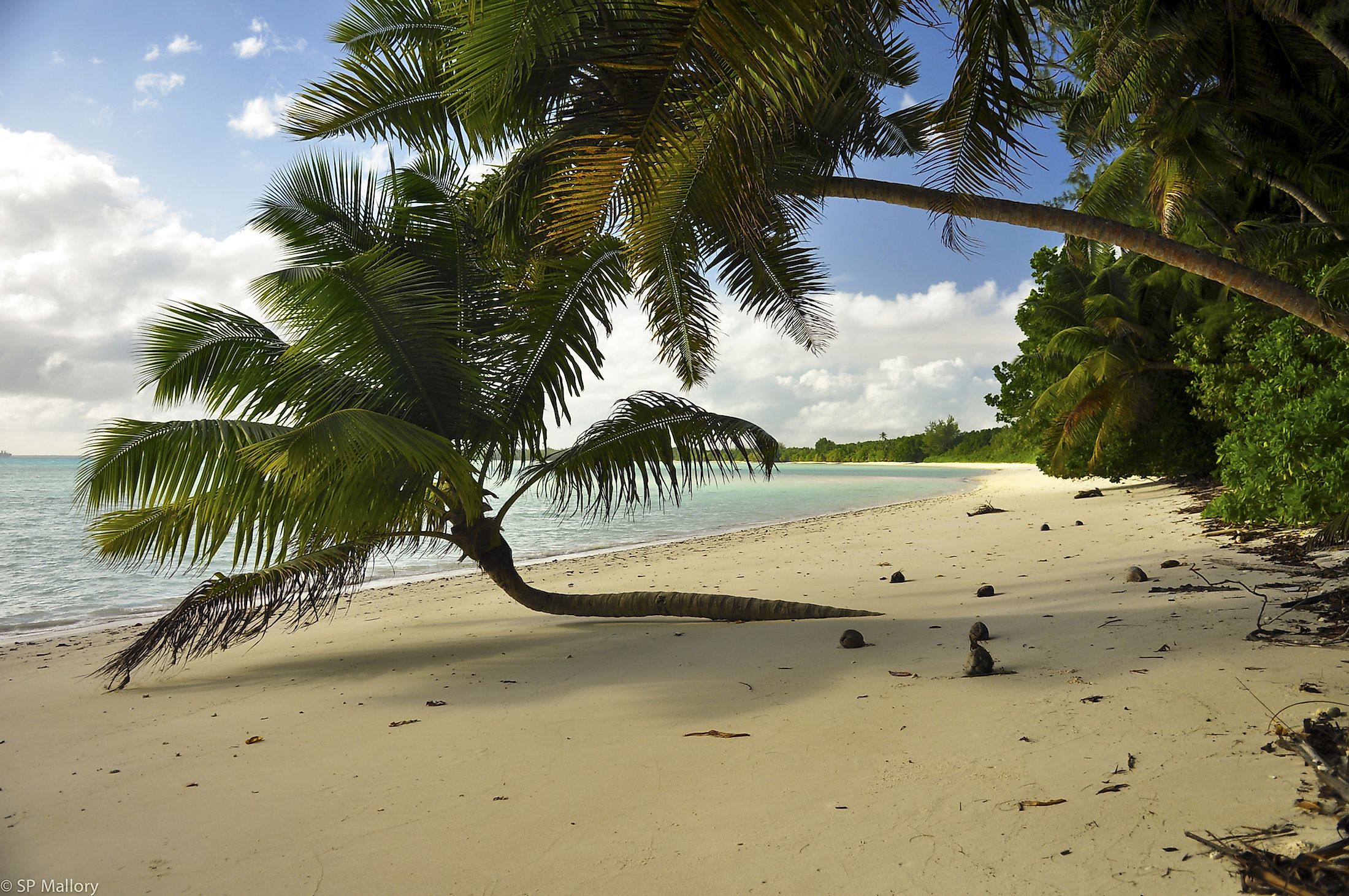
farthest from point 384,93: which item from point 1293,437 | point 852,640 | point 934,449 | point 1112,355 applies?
point 934,449

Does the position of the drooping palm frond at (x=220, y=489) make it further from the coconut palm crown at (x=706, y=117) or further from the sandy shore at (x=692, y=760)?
the coconut palm crown at (x=706, y=117)

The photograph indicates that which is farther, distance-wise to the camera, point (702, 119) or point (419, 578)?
point (419, 578)

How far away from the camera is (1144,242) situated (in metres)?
5.11

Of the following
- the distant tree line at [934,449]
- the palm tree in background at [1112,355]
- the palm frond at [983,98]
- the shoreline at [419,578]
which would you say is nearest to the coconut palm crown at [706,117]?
the palm frond at [983,98]

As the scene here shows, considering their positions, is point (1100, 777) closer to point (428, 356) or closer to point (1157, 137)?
point (428, 356)

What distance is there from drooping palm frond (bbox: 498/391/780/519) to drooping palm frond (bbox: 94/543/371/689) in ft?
4.83

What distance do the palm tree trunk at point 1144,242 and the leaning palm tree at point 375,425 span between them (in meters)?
2.44

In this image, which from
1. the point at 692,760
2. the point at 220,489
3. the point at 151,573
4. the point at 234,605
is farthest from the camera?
the point at 151,573

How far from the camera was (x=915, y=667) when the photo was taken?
4.35 m

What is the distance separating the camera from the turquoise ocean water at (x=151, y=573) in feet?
34.9

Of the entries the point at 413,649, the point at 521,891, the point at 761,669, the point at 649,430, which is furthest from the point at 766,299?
the point at 521,891

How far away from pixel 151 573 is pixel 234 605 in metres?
10.8

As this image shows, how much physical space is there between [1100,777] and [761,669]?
7.48 ft

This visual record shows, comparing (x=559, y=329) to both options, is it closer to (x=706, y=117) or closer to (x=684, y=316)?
(x=684, y=316)
